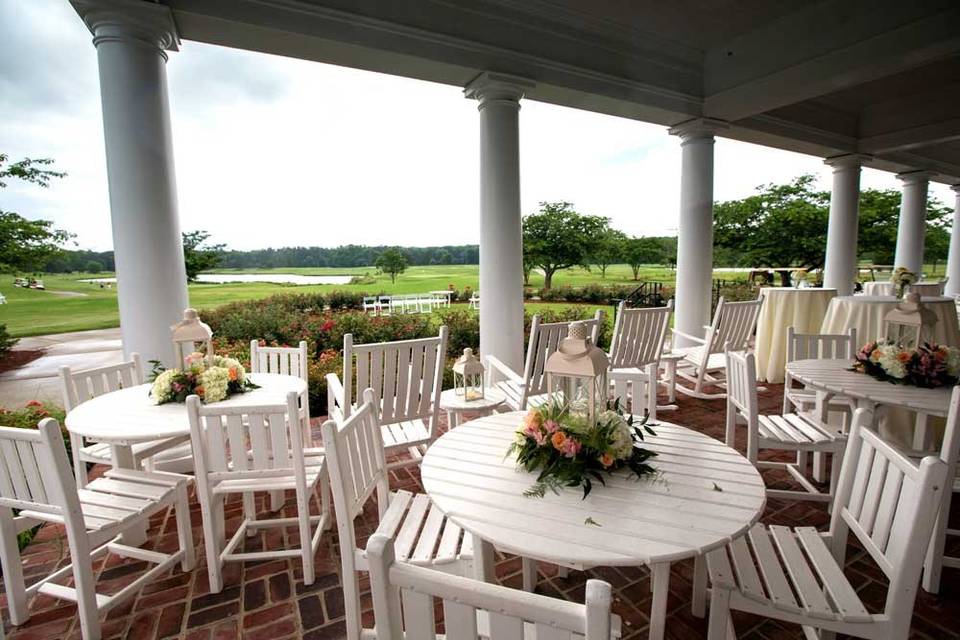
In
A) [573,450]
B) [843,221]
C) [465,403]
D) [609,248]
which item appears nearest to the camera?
[573,450]

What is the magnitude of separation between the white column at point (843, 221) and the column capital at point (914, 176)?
215 centimetres

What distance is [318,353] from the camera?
18.0 feet

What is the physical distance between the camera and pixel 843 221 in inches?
272

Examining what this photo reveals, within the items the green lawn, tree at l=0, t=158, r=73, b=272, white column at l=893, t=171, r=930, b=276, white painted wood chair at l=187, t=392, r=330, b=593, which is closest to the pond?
the green lawn

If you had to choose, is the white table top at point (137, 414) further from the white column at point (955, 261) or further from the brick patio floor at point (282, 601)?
the white column at point (955, 261)

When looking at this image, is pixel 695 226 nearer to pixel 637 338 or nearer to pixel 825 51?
pixel 825 51

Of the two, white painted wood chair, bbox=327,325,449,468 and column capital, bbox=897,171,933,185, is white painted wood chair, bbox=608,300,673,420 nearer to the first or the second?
white painted wood chair, bbox=327,325,449,468

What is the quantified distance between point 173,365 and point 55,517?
4.96 feet

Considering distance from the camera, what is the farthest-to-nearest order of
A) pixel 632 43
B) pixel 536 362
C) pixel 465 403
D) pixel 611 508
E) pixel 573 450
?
pixel 632 43, pixel 536 362, pixel 465 403, pixel 573 450, pixel 611 508

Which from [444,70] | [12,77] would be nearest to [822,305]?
[444,70]

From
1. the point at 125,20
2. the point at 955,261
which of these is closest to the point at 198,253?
the point at 125,20

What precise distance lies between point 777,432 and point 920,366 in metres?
0.86

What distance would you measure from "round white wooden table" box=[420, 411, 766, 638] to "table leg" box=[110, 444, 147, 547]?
1.75 m

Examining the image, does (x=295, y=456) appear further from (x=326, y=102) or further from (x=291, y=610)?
(x=326, y=102)
